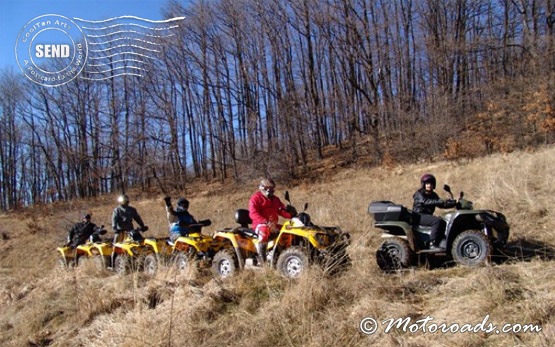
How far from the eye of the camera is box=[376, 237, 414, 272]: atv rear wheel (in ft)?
23.2

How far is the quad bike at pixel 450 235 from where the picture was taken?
6.69 m

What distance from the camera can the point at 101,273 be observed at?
10.1 metres

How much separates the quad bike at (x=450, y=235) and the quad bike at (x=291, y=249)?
746 millimetres

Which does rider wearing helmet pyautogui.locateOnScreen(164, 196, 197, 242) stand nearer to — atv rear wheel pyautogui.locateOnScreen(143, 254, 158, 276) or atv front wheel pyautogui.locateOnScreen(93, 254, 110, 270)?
atv rear wheel pyautogui.locateOnScreen(143, 254, 158, 276)

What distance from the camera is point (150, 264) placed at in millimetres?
9438

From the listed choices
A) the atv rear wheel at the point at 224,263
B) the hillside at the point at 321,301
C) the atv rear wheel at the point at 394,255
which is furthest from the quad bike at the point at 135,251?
the atv rear wheel at the point at 394,255

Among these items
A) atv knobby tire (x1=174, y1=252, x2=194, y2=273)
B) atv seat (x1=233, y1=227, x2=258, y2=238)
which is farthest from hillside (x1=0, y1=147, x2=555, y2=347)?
atv seat (x1=233, y1=227, x2=258, y2=238)

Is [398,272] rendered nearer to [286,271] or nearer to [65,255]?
[286,271]

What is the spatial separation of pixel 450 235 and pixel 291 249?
2.35 metres

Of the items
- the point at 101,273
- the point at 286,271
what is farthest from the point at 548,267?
the point at 101,273

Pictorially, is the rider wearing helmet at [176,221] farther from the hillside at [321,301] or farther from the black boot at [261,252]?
the black boot at [261,252]

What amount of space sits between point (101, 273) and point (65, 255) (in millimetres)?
3405

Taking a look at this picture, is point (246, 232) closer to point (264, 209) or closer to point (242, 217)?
point (242, 217)

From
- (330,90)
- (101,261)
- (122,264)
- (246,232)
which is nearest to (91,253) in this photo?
(101,261)
